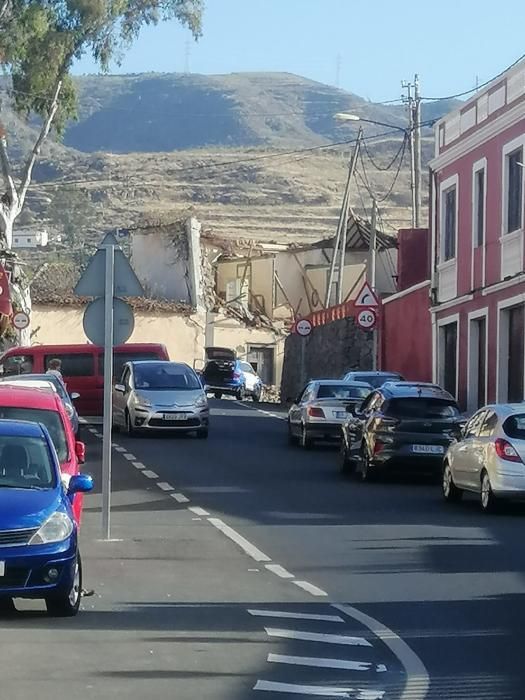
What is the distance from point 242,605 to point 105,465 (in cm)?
472

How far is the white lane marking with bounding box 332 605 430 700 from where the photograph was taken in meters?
9.66

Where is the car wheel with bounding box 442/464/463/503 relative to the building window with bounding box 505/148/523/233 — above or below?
below

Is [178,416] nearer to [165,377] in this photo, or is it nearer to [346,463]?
[165,377]

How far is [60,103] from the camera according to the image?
Answer: 49750 mm

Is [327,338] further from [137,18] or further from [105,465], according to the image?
[105,465]

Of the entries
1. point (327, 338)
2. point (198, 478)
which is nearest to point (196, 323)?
point (327, 338)

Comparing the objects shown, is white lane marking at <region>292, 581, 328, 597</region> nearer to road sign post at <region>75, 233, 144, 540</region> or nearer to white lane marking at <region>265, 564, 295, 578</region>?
white lane marking at <region>265, 564, 295, 578</region>

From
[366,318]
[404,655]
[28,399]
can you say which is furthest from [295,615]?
[366,318]

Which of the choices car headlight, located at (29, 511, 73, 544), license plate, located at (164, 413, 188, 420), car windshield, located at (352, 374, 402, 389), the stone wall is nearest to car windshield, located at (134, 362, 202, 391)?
license plate, located at (164, 413, 188, 420)

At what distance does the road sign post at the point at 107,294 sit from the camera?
17.7 meters

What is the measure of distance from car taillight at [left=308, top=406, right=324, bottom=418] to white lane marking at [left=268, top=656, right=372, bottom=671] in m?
22.1

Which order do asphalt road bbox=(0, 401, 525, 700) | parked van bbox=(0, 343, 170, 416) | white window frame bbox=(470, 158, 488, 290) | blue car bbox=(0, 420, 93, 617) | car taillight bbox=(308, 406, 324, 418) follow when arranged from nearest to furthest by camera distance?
1. asphalt road bbox=(0, 401, 525, 700)
2. blue car bbox=(0, 420, 93, 617)
3. car taillight bbox=(308, 406, 324, 418)
4. white window frame bbox=(470, 158, 488, 290)
5. parked van bbox=(0, 343, 170, 416)

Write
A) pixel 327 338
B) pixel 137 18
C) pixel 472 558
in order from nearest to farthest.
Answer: pixel 472 558, pixel 137 18, pixel 327 338

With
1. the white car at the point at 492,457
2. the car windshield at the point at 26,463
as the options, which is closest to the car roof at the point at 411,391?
the white car at the point at 492,457
